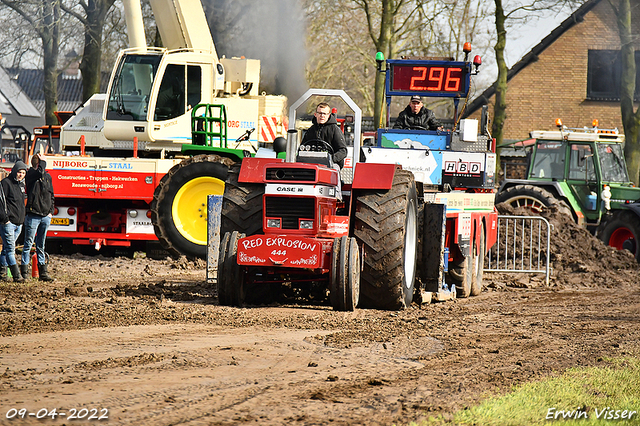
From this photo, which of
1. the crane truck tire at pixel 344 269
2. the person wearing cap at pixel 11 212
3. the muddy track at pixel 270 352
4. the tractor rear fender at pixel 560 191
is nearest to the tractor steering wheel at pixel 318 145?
the crane truck tire at pixel 344 269

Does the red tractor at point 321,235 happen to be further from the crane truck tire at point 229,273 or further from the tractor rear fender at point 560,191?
the tractor rear fender at point 560,191

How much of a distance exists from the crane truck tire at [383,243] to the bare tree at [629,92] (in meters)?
15.9

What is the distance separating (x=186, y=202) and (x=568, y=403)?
30.2 feet

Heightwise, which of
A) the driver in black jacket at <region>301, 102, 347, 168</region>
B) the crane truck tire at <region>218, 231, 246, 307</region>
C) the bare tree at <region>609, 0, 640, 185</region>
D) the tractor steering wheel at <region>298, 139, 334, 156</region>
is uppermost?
the bare tree at <region>609, 0, 640, 185</region>

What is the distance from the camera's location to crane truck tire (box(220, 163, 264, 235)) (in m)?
8.84

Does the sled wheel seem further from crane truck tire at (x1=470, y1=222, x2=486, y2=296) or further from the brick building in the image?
the brick building

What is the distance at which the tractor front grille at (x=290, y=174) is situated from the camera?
28.1 feet

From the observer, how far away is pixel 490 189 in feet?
40.8

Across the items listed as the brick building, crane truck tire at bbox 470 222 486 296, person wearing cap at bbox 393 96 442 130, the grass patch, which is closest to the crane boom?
person wearing cap at bbox 393 96 442 130

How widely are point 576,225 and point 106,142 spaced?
9.14 metres

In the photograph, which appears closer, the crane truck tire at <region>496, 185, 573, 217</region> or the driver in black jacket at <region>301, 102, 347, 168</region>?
the driver in black jacket at <region>301, 102, 347, 168</region>

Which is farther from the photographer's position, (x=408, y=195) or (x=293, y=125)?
(x=293, y=125)

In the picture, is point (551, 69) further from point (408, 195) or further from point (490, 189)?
point (408, 195)

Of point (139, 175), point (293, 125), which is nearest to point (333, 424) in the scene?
point (293, 125)
